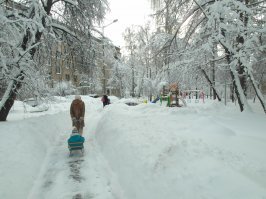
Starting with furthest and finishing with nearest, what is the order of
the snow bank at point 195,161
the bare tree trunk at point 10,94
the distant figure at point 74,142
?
the bare tree trunk at point 10,94 < the distant figure at point 74,142 < the snow bank at point 195,161

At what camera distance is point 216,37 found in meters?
7.32

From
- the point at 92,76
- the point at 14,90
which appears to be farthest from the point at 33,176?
the point at 92,76

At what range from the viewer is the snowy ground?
4.52 metres

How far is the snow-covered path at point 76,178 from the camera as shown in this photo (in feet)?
18.6

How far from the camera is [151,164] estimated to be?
19.0 feet

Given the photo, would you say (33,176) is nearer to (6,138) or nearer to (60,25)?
(6,138)

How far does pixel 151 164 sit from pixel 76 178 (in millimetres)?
1973

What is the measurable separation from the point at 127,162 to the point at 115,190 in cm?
101

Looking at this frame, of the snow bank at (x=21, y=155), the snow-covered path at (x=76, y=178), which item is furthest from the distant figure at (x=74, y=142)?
the snow bank at (x=21, y=155)

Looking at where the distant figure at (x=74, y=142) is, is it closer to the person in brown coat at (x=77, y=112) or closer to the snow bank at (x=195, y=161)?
the snow bank at (x=195, y=161)

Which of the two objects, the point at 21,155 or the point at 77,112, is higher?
the point at 77,112

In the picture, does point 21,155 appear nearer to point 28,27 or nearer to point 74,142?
point 74,142

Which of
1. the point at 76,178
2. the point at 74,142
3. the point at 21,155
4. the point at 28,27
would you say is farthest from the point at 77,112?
the point at 76,178

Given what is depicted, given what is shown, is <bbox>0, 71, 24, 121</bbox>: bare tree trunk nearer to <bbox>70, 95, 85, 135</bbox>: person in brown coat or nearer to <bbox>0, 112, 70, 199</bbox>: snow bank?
<bbox>0, 112, 70, 199</bbox>: snow bank
